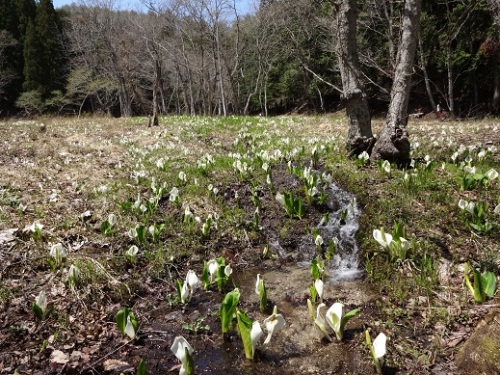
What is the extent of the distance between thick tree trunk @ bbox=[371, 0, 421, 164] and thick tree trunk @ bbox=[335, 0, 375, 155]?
2.00 feet

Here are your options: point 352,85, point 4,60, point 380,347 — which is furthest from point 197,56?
point 380,347

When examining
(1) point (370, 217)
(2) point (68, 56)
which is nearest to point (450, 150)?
(1) point (370, 217)

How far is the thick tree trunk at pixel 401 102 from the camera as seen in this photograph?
613 cm

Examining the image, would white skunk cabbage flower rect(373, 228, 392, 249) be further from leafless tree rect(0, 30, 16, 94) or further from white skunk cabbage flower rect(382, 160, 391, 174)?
leafless tree rect(0, 30, 16, 94)

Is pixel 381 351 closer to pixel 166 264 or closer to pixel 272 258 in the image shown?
pixel 272 258

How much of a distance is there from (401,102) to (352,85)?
3.20 feet

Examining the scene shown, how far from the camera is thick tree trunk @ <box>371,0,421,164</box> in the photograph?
20.1ft

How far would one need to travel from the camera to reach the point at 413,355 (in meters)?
2.65

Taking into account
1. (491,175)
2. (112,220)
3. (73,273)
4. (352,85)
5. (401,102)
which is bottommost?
(73,273)

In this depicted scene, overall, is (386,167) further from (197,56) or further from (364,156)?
(197,56)

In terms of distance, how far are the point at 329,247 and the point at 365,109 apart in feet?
12.0

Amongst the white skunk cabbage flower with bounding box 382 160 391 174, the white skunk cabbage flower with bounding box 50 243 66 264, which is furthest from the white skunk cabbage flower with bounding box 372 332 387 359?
the white skunk cabbage flower with bounding box 382 160 391 174

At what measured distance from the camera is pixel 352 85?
6.85 meters

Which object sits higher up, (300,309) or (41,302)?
(41,302)
